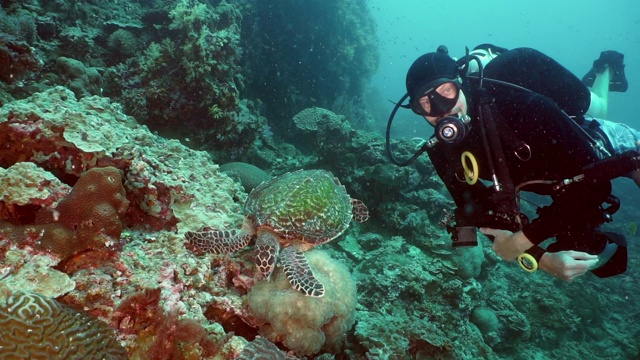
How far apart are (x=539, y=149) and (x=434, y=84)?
126 cm

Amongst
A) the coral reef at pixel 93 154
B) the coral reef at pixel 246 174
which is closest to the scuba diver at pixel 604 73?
the coral reef at pixel 93 154

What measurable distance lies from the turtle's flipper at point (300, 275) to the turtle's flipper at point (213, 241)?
0.51 metres

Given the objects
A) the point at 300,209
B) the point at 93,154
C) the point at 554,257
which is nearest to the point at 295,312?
the point at 300,209

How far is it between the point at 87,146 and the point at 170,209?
981 mm

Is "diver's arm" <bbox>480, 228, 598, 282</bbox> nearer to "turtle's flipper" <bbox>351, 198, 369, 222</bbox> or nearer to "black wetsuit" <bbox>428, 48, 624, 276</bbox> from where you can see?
"black wetsuit" <bbox>428, 48, 624, 276</bbox>

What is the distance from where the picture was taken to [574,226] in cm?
301

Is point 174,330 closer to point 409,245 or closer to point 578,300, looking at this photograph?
point 409,245

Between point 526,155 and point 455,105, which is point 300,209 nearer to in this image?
point 455,105

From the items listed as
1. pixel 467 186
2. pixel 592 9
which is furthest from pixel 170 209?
pixel 592 9

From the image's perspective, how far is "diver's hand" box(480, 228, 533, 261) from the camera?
3.05m

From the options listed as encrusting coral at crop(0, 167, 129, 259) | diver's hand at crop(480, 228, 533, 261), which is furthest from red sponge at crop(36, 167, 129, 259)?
diver's hand at crop(480, 228, 533, 261)

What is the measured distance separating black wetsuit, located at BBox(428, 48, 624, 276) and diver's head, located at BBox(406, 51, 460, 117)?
10.1 inches

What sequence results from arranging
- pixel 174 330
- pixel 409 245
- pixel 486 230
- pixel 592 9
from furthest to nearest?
pixel 592 9, pixel 409 245, pixel 486 230, pixel 174 330

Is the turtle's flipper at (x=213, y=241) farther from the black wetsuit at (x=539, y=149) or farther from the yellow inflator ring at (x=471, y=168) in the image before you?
the black wetsuit at (x=539, y=149)
